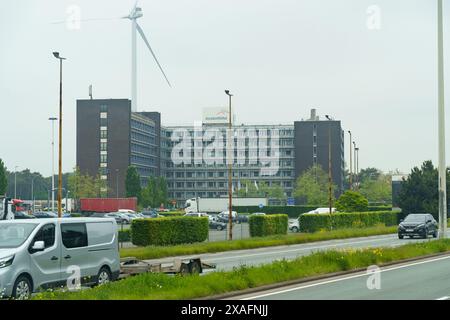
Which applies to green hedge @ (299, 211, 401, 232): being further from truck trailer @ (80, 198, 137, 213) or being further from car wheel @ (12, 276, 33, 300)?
car wheel @ (12, 276, 33, 300)

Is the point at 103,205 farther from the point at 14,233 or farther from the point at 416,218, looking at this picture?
the point at 14,233

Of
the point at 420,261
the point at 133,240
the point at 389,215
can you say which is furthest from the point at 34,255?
the point at 389,215

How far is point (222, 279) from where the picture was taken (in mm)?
17344

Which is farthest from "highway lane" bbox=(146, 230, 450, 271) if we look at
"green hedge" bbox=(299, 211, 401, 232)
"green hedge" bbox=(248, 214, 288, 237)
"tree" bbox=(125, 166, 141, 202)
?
"tree" bbox=(125, 166, 141, 202)

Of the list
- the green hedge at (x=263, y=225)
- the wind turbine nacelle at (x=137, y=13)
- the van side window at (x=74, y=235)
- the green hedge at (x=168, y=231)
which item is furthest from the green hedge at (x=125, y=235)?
the wind turbine nacelle at (x=137, y=13)

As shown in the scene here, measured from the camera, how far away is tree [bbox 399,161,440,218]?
77.0 metres

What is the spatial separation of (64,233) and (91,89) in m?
147

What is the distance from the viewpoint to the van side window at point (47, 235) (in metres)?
16.4

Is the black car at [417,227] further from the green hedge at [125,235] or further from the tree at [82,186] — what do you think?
the tree at [82,186]

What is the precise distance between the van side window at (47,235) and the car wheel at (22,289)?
1.11 metres

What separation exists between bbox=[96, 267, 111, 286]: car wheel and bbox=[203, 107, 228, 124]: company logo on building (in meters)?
147

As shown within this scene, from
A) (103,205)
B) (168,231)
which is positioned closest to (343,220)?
(168,231)

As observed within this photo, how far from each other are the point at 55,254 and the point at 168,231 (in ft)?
81.7

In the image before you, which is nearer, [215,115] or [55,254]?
[55,254]
